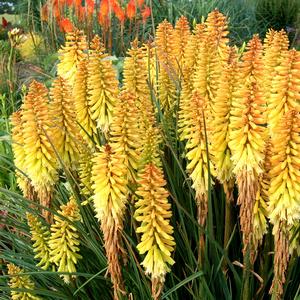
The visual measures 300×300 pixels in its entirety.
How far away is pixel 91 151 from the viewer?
2.83m

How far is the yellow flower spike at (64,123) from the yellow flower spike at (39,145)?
1.8 inches


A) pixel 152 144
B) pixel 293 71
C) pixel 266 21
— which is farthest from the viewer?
pixel 266 21

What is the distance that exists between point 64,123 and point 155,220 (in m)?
0.79

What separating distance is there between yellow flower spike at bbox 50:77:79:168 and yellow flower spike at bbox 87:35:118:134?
129 millimetres

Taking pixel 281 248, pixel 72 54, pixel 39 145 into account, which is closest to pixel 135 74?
pixel 72 54

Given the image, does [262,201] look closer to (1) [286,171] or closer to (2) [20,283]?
(1) [286,171]

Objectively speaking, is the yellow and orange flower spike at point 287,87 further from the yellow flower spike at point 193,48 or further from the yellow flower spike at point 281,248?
the yellow flower spike at point 193,48

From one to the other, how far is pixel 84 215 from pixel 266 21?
861 centimetres

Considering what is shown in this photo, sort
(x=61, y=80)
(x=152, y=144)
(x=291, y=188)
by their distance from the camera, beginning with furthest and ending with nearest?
1. (x=61, y=80)
2. (x=152, y=144)
3. (x=291, y=188)

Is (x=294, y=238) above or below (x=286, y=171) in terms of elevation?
below

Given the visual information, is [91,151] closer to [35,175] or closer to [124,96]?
[35,175]

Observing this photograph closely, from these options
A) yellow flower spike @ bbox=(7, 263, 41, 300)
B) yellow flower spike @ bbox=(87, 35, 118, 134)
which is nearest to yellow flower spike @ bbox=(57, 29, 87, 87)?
yellow flower spike @ bbox=(87, 35, 118, 134)

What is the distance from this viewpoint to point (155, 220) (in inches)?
80.7


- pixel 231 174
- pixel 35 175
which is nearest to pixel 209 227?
pixel 231 174
